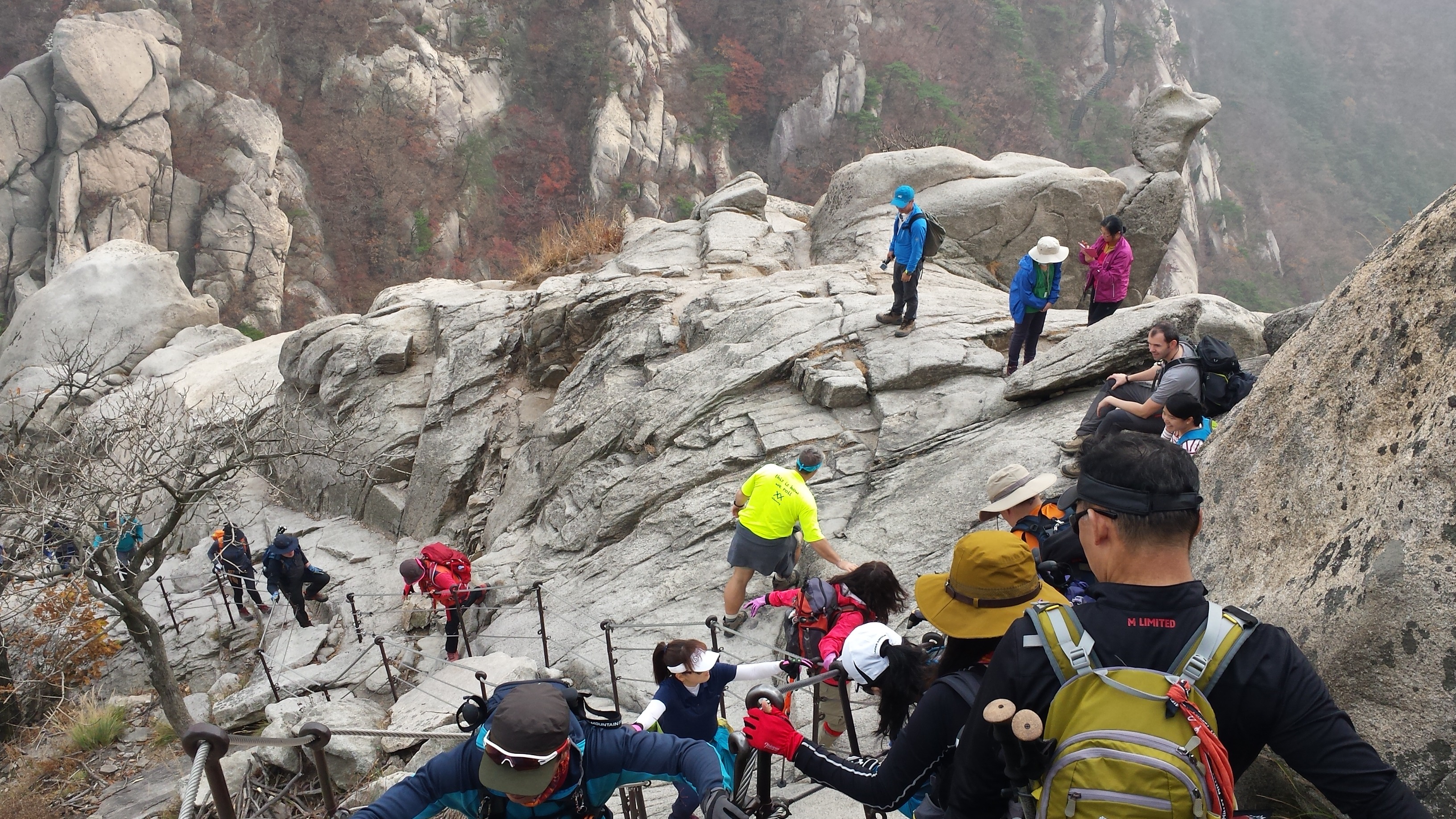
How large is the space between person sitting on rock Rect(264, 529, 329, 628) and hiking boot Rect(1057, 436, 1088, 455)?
32.0 ft

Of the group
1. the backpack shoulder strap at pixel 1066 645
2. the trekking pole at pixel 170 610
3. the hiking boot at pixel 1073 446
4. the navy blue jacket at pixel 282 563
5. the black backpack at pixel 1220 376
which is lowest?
the trekking pole at pixel 170 610

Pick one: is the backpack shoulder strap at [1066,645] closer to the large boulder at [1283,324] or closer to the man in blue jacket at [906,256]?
the large boulder at [1283,324]

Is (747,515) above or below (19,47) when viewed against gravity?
below

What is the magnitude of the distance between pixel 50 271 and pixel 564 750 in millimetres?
32106

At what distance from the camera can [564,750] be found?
283 cm

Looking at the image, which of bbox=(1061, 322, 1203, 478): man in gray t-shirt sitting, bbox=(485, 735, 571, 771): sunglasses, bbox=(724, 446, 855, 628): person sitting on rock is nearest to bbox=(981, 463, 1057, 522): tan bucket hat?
bbox=(724, 446, 855, 628): person sitting on rock

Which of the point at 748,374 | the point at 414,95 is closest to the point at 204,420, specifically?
the point at 748,374

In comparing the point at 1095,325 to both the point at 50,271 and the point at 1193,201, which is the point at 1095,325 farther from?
the point at 1193,201

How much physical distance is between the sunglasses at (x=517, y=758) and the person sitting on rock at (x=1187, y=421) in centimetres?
505

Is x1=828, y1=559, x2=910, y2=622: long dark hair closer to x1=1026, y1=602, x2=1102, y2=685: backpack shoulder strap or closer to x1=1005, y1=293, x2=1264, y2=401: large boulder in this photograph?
x1=1026, y1=602, x2=1102, y2=685: backpack shoulder strap

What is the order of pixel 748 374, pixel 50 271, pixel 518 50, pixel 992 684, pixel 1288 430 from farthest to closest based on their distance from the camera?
pixel 518 50 → pixel 50 271 → pixel 748 374 → pixel 1288 430 → pixel 992 684

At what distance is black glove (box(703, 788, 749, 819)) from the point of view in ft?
8.24

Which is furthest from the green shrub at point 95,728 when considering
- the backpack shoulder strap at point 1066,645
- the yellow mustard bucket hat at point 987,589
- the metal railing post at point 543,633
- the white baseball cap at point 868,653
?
the backpack shoulder strap at point 1066,645

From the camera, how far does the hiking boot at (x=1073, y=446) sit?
7.33 meters
